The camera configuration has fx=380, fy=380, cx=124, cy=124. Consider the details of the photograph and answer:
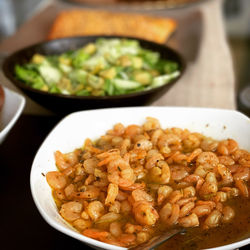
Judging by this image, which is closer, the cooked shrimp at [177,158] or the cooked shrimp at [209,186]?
the cooked shrimp at [209,186]

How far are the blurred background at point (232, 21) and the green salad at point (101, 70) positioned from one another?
3170mm

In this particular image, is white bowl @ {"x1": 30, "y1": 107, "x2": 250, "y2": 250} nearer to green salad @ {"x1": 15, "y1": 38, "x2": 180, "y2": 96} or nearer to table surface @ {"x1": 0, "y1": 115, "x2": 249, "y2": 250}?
table surface @ {"x1": 0, "y1": 115, "x2": 249, "y2": 250}

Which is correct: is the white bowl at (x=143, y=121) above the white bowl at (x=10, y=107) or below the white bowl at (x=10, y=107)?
below

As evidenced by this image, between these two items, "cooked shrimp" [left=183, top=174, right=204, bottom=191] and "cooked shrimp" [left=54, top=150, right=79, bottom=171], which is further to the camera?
"cooked shrimp" [left=54, top=150, right=79, bottom=171]

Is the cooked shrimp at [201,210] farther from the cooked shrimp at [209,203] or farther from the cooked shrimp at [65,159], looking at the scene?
the cooked shrimp at [65,159]

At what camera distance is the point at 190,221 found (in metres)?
1.03

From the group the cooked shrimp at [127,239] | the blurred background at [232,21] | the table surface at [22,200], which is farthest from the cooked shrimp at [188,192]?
the blurred background at [232,21]

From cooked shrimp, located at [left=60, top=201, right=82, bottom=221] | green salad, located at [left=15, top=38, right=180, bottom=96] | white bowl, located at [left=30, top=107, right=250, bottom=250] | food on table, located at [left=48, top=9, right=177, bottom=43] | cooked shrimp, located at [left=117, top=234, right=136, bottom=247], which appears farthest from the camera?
food on table, located at [left=48, top=9, right=177, bottom=43]

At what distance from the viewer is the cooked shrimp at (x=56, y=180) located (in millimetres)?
1184

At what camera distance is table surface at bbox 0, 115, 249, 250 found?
3.85 feet

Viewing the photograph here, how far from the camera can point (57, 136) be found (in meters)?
1.36

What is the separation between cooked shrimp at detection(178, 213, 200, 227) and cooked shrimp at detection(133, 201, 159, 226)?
7 centimetres

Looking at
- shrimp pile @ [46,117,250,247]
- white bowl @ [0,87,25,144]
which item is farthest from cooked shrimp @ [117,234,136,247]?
white bowl @ [0,87,25,144]

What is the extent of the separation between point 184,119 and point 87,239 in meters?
0.71
